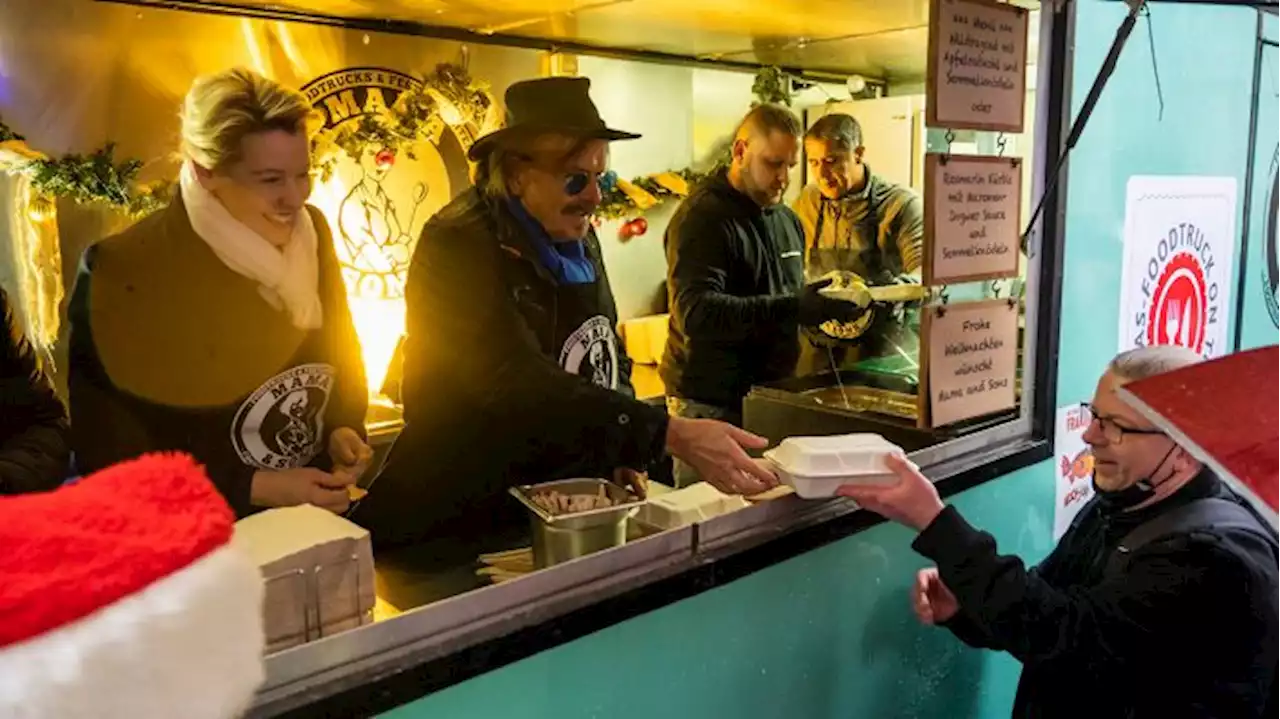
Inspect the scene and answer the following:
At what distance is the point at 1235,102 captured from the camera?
2619 mm

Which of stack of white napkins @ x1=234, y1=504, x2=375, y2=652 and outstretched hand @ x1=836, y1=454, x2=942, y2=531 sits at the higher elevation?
stack of white napkins @ x1=234, y1=504, x2=375, y2=652

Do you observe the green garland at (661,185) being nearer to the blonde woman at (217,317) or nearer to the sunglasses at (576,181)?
the sunglasses at (576,181)

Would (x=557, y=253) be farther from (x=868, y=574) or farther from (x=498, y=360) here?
(x=868, y=574)

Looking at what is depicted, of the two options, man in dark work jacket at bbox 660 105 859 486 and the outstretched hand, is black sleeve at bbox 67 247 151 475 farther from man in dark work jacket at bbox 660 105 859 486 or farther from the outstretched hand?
man in dark work jacket at bbox 660 105 859 486

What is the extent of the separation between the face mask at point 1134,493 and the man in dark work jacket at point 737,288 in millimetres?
1188

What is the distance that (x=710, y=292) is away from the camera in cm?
271

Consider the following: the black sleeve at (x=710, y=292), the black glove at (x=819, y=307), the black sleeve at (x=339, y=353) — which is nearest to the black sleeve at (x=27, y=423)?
the black sleeve at (x=339, y=353)

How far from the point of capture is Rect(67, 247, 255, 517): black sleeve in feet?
5.26

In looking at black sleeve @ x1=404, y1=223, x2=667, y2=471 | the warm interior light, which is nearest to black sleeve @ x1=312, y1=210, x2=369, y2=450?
black sleeve @ x1=404, y1=223, x2=667, y2=471

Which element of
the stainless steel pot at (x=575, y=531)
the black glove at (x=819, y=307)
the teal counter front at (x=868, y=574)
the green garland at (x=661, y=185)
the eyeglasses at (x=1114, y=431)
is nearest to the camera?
the teal counter front at (x=868, y=574)

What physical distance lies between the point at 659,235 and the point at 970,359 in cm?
284

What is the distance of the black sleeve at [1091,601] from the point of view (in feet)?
4.49

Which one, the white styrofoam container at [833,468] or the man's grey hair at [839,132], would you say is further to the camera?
the man's grey hair at [839,132]

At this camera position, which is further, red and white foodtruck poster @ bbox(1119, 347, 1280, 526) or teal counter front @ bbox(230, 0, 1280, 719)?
teal counter front @ bbox(230, 0, 1280, 719)
